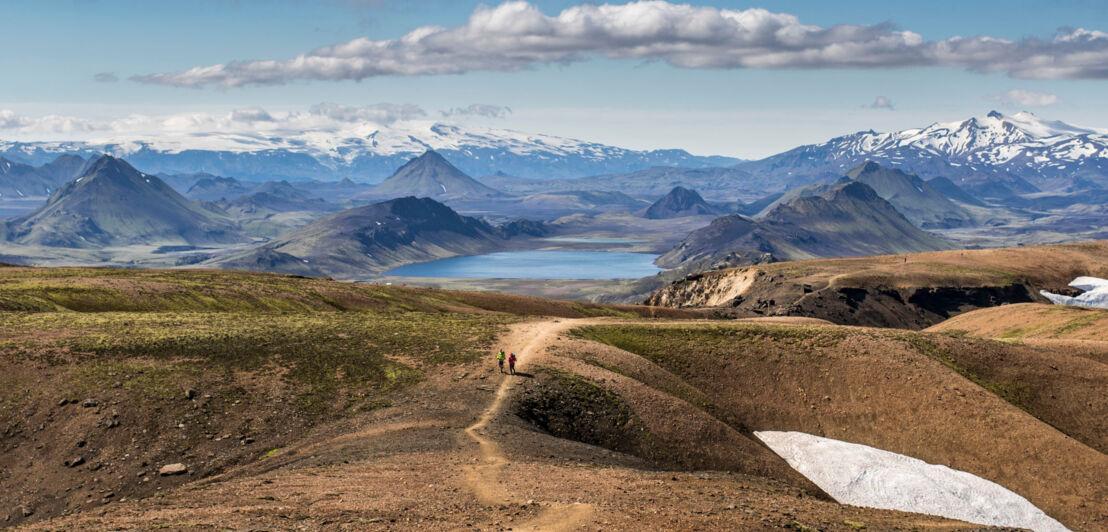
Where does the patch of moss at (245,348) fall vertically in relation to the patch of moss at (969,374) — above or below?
above

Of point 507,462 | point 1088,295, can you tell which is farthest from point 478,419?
point 1088,295

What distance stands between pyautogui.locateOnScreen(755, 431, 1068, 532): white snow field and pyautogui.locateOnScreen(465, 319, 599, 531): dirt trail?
22.9m

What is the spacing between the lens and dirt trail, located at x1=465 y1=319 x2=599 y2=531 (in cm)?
3319

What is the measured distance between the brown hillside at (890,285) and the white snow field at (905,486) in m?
81.9

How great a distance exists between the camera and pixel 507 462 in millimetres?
45000

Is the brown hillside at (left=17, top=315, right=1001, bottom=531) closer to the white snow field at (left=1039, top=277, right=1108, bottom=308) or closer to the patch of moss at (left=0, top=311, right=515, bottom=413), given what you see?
the patch of moss at (left=0, top=311, right=515, bottom=413)

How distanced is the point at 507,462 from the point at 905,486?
1218 inches

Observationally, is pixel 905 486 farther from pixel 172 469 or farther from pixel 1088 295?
pixel 1088 295

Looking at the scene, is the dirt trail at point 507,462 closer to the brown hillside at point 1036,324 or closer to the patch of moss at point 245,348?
the patch of moss at point 245,348

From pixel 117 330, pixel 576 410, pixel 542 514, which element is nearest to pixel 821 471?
pixel 576 410

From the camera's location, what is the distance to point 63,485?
4359 centimetres

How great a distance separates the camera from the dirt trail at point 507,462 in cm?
3319

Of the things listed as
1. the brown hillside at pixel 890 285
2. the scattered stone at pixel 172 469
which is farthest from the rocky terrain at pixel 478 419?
the brown hillside at pixel 890 285

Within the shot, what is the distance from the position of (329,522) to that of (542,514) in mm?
9084
